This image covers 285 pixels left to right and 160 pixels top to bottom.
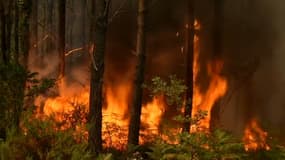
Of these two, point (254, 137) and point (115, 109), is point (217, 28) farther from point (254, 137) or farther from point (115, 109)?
point (115, 109)

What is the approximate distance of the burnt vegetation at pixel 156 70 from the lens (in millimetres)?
9625

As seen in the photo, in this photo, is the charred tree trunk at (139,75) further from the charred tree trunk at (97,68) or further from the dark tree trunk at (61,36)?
the dark tree trunk at (61,36)

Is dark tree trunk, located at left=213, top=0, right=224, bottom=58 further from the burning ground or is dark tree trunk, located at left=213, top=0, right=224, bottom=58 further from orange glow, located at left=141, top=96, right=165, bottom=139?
orange glow, located at left=141, top=96, right=165, bottom=139

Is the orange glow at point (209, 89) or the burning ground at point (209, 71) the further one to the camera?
the orange glow at point (209, 89)

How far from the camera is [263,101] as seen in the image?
10.4m

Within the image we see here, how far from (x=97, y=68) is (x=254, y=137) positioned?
3622 mm

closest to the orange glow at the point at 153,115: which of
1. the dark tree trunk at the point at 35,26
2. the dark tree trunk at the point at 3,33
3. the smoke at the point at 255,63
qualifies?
the smoke at the point at 255,63

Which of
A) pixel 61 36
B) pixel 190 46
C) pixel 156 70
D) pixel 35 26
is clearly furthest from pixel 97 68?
pixel 35 26

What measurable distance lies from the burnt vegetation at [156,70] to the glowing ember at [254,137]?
2 centimetres

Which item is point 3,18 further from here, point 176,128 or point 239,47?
point 239,47

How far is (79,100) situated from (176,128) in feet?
9.97

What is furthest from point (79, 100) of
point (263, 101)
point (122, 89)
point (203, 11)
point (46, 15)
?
point (263, 101)

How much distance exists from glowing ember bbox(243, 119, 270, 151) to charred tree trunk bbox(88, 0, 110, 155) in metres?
3.14

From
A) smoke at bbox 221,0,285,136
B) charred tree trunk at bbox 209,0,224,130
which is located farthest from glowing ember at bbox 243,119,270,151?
charred tree trunk at bbox 209,0,224,130
